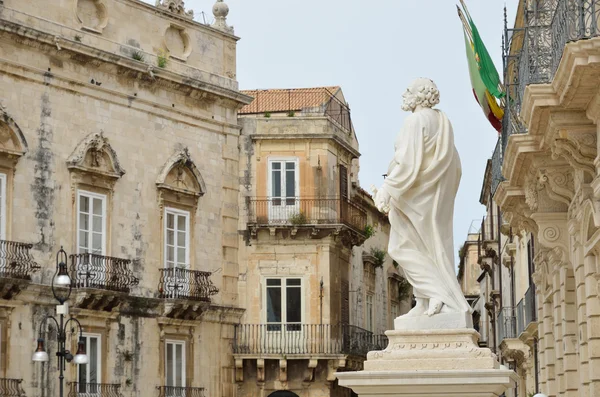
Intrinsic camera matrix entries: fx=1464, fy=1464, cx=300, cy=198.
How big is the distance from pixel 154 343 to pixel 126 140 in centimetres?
499

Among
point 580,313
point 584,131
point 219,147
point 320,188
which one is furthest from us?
point 320,188

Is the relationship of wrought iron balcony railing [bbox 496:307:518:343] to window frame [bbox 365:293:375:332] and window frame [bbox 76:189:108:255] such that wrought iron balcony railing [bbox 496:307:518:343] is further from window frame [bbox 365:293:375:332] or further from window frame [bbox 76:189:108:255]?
window frame [bbox 76:189:108:255]

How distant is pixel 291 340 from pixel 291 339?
28 millimetres

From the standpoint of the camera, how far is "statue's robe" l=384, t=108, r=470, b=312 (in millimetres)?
10938

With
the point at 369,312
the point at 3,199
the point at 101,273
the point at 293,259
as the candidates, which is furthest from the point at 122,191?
the point at 369,312

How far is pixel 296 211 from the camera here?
Answer: 138 feet

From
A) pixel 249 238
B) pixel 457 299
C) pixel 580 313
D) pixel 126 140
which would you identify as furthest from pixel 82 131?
pixel 457 299

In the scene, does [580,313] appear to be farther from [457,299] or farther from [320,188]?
[320,188]

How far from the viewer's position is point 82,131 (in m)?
33.7

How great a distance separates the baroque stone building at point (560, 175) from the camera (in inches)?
541

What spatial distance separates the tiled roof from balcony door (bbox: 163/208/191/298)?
28.7 ft


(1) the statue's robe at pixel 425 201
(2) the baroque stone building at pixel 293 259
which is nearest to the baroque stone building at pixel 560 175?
(1) the statue's robe at pixel 425 201

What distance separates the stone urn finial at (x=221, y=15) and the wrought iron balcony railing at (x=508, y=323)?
1094cm

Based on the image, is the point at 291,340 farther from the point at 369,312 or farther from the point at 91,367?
the point at 91,367
